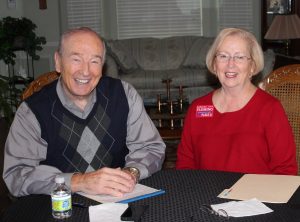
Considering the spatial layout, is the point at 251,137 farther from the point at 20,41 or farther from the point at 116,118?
the point at 20,41

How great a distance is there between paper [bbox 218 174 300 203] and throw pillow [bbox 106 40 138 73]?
17.4 ft

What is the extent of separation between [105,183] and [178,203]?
10.3 inches

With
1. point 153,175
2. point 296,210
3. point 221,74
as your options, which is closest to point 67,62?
point 153,175

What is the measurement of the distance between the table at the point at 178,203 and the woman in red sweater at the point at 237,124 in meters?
0.34

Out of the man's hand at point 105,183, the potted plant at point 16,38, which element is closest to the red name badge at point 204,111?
the man's hand at point 105,183

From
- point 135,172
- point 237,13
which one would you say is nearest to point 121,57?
point 237,13

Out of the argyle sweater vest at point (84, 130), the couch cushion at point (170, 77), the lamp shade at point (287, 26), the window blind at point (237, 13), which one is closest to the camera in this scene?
the argyle sweater vest at point (84, 130)

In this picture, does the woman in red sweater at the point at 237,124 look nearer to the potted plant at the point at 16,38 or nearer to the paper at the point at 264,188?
the paper at the point at 264,188

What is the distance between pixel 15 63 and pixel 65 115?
232 inches

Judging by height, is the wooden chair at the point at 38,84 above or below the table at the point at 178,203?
above

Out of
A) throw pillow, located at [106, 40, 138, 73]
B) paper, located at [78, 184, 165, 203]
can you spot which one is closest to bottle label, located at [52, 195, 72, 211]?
paper, located at [78, 184, 165, 203]

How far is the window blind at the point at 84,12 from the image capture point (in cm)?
782

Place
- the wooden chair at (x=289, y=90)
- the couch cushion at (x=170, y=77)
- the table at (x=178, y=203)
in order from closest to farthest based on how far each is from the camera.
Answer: the table at (x=178, y=203) < the wooden chair at (x=289, y=90) < the couch cushion at (x=170, y=77)

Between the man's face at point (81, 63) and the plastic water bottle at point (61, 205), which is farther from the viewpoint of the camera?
the man's face at point (81, 63)
